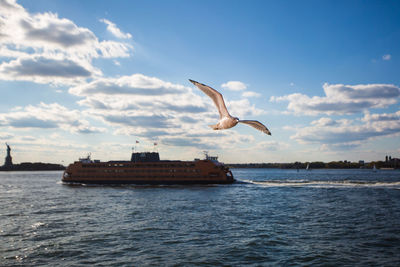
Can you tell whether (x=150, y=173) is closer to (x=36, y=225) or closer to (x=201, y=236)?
(x=36, y=225)

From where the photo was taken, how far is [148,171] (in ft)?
243

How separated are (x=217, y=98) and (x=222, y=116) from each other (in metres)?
0.76

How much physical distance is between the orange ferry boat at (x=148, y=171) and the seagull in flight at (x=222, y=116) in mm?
57381

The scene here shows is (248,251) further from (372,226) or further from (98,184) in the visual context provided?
(98,184)

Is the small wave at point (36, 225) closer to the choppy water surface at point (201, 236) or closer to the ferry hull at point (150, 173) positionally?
the choppy water surface at point (201, 236)

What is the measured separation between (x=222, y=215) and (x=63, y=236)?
1465cm

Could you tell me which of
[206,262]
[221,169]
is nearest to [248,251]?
[206,262]

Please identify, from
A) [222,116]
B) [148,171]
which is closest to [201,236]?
[222,116]

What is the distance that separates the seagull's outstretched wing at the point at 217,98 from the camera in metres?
11.7

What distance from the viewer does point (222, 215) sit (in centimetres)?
2958

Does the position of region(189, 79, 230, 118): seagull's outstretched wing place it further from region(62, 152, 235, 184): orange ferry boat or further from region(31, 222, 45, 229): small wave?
region(62, 152, 235, 184): orange ferry boat

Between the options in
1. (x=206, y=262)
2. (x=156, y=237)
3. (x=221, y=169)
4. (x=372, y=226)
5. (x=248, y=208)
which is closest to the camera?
(x=206, y=262)

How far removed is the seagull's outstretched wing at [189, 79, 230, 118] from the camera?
11703mm

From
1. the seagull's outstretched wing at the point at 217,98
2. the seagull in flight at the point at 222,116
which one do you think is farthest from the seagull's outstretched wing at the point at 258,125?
the seagull's outstretched wing at the point at 217,98
